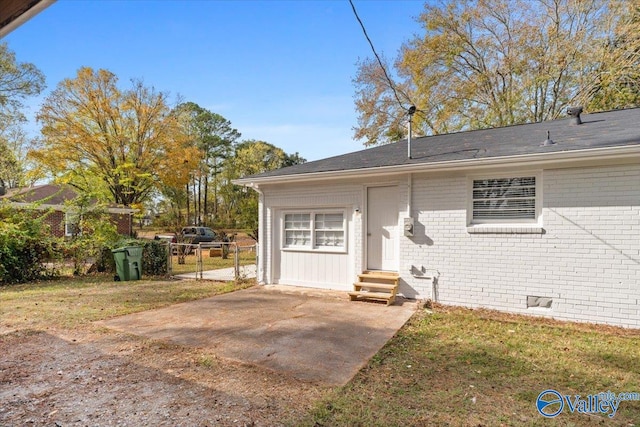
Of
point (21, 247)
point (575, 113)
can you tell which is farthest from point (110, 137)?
point (575, 113)

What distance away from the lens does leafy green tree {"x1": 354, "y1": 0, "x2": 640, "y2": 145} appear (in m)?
14.8

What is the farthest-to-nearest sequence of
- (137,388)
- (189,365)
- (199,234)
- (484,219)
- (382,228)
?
1. (199,234)
2. (382,228)
3. (484,219)
4. (189,365)
5. (137,388)

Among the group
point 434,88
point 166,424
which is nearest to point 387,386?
point 166,424

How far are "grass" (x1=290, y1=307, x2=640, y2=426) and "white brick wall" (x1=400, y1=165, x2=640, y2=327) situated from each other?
0.58 m

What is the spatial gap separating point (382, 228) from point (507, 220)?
2516mm

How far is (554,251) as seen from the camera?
5895 mm

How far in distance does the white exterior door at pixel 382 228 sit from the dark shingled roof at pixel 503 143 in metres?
0.75

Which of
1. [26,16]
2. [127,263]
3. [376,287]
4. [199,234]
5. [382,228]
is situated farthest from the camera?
[199,234]

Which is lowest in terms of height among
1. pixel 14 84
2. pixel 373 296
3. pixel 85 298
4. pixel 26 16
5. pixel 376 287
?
pixel 85 298

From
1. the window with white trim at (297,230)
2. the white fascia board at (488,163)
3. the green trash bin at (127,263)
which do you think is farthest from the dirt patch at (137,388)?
the green trash bin at (127,263)

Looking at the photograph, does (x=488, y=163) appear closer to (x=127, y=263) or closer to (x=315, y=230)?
(x=315, y=230)

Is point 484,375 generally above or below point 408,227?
below

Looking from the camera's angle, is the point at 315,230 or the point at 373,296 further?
the point at 315,230

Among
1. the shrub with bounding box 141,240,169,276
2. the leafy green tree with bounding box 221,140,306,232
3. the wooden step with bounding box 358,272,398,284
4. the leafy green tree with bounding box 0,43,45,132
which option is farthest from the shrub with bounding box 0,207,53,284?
the leafy green tree with bounding box 221,140,306,232
